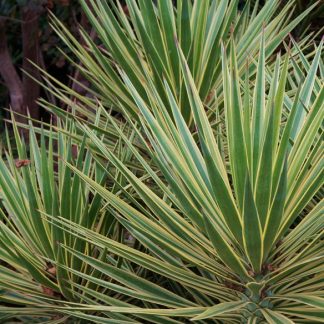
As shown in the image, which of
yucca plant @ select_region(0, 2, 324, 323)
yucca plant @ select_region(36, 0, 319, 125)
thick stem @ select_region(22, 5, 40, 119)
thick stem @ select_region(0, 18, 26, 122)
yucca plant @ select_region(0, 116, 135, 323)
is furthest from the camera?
thick stem @ select_region(0, 18, 26, 122)

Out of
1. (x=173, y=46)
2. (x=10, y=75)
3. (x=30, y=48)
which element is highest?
(x=173, y=46)

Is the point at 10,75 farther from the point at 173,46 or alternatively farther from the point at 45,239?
the point at 45,239

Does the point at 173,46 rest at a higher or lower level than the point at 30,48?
higher

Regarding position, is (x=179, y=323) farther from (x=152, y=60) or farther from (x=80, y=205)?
(x=152, y=60)

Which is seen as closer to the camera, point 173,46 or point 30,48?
Result: point 173,46

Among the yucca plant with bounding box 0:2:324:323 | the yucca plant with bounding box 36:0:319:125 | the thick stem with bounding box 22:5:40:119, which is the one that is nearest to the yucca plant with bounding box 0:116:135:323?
the yucca plant with bounding box 0:2:324:323

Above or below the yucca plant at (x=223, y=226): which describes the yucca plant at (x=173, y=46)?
above

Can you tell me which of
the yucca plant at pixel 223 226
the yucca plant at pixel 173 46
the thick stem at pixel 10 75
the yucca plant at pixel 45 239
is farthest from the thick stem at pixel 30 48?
the yucca plant at pixel 223 226

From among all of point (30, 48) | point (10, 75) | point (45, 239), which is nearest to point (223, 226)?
point (45, 239)

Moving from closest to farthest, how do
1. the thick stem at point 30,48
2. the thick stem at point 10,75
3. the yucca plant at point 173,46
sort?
the yucca plant at point 173,46
the thick stem at point 30,48
the thick stem at point 10,75

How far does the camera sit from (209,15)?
4.83 feet

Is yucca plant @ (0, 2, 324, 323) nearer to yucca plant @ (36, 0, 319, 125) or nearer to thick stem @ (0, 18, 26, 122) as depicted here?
yucca plant @ (36, 0, 319, 125)

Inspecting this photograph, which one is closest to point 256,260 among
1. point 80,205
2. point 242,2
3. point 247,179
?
point 247,179

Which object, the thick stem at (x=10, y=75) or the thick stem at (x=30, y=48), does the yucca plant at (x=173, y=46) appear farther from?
the thick stem at (x=10, y=75)
